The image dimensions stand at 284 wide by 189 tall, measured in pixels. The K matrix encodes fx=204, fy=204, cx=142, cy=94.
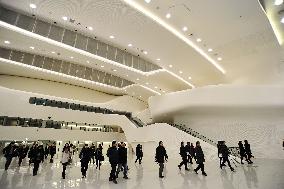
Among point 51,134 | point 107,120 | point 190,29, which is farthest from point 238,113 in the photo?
point 51,134

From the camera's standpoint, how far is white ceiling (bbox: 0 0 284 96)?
43.1 ft

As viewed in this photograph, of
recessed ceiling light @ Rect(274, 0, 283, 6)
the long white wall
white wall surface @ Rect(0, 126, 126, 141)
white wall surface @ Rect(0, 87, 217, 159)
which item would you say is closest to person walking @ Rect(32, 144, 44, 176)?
white wall surface @ Rect(0, 87, 217, 159)

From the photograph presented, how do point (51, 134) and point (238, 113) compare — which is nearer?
point (238, 113)

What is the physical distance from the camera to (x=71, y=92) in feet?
102

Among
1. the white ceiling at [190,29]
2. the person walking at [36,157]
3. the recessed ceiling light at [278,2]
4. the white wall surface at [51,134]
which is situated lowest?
the person walking at [36,157]

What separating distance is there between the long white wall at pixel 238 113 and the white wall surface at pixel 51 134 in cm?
1239

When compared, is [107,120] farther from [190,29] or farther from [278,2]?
[278,2]

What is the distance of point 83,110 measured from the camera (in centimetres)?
2920

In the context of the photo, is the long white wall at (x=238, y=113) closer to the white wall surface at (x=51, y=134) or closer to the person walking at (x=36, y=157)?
the white wall surface at (x=51, y=134)

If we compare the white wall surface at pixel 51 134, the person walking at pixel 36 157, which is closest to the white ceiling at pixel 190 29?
the white wall surface at pixel 51 134

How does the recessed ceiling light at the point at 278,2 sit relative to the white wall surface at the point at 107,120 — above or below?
above

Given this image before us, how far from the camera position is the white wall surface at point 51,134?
21.6m

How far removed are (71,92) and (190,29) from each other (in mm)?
21891

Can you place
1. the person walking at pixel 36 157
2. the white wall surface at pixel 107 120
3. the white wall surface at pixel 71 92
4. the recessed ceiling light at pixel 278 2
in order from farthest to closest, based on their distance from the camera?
the white wall surface at pixel 71 92 < the white wall surface at pixel 107 120 < the recessed ceiling light at pixel 278 2 < the person walking at pixel 36 157
